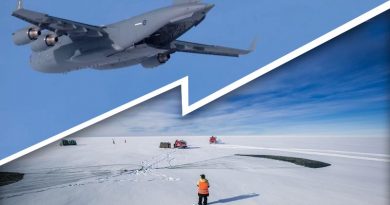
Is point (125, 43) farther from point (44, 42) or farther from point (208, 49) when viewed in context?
point (208, 49)

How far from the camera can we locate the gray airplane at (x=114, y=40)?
2044 cm

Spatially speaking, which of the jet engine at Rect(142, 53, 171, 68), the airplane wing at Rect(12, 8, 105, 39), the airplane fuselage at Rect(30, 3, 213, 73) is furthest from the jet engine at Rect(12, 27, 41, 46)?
the jet engine at Rect(142, 53, 171, 68)

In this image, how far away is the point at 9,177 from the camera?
18562 millimetres

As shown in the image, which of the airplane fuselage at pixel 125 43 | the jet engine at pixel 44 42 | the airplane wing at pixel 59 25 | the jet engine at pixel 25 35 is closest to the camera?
Result: the airplane wing at pixel 59 25

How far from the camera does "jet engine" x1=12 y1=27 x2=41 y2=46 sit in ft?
70.2

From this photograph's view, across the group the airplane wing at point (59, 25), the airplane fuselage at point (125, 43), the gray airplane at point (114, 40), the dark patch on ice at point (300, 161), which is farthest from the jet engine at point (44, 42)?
the dark patch on ice at point (300, 161)

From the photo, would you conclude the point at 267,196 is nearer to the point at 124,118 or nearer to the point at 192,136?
the point at 192,136

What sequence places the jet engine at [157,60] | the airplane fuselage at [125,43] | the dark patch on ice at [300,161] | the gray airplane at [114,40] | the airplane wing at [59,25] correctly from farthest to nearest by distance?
1. the jet engine at [157,60]
2. the airplane fuselage at [125,43]
3. the gray airplane at [114,40]
4. the airplane wing at [59,25]
5. the dark patch on ice at [300,161]

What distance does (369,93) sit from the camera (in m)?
19.1

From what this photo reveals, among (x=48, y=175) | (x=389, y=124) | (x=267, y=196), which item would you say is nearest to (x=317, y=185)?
(x=267, y=196)

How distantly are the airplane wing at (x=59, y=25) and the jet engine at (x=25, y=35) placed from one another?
43 centimetres

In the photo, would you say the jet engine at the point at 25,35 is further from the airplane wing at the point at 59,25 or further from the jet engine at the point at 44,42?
the jet engine at the point at 44,42

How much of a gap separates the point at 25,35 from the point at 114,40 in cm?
437

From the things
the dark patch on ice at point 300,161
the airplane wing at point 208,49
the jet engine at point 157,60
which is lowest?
the dark patch on ice at point 300,161
